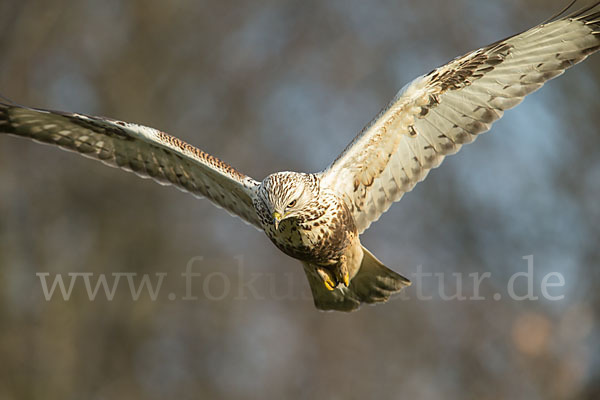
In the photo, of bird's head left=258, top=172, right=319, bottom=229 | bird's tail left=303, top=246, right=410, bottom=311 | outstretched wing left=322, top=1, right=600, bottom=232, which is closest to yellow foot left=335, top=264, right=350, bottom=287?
bird's tail left=303, top=246, right=410, bottom=311

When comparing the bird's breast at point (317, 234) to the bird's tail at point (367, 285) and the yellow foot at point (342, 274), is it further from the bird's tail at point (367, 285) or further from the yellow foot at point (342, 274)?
the bird's tail at point (367, 285)

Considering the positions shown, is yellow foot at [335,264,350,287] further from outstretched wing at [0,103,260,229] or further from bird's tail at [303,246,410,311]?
outstretched wing at [0,103,260,229]

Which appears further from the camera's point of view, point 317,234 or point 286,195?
point 317,234

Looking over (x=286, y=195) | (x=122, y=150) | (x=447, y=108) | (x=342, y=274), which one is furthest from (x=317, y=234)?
(x=122, y=150)

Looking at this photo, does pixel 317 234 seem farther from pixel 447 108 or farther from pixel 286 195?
pixel 447 108

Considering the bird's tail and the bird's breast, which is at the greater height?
the bird's breast

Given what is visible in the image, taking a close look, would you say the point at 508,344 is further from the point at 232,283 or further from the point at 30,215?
the point at 30,215

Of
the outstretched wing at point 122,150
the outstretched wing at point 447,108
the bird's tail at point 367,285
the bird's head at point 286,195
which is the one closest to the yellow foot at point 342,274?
the bird's tail at point 367,285

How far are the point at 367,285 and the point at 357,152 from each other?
1.18 meters

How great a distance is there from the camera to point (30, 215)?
783 inches

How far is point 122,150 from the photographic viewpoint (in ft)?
24.4

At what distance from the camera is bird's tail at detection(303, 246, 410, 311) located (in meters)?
6.93

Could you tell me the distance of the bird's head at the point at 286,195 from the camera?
19.4 feet

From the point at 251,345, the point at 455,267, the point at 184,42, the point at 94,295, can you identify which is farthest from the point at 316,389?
the point at 184,42
